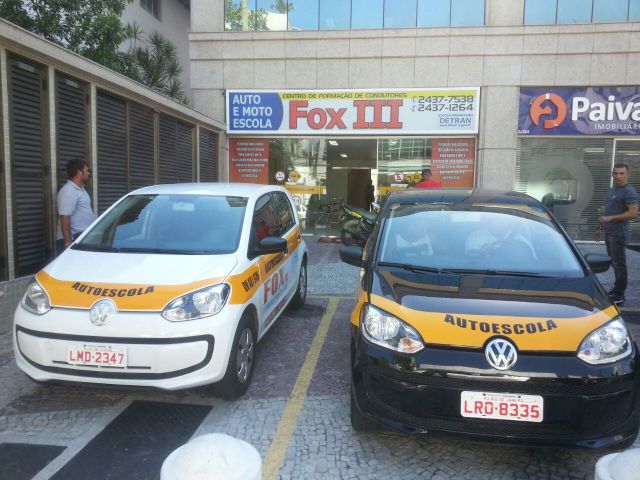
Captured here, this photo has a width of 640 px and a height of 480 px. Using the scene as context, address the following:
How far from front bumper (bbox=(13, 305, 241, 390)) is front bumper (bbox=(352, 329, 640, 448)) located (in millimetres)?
1188

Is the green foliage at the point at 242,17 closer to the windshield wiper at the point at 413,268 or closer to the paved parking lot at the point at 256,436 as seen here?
the paved parking lot at the point at 256,436

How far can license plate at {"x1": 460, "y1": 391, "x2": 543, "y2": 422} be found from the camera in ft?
7.91

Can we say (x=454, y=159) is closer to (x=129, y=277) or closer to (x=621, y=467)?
(x=129, y=277)

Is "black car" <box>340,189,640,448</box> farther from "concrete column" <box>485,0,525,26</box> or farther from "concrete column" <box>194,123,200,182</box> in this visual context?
"concrete column" <box>485,0,525,26</box>

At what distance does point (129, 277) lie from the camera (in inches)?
129

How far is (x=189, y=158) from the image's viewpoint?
10734 millimetres

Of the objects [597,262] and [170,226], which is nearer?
[597,262]

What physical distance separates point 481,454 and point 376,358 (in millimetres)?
906

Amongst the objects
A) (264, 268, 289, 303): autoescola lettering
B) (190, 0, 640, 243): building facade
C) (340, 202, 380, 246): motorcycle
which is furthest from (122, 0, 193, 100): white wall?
(264, 268, 289, 303): autoescola lettering

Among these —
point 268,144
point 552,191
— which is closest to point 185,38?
point 268,144

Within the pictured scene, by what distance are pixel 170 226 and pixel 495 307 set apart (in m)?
2.70

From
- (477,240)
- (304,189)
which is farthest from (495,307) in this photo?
(304,189)

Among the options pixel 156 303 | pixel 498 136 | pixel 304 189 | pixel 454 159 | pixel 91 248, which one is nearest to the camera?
pixel 156 303

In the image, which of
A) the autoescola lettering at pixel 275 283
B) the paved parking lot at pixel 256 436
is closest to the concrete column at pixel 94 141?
the paved parking lot at pixel 256 436
